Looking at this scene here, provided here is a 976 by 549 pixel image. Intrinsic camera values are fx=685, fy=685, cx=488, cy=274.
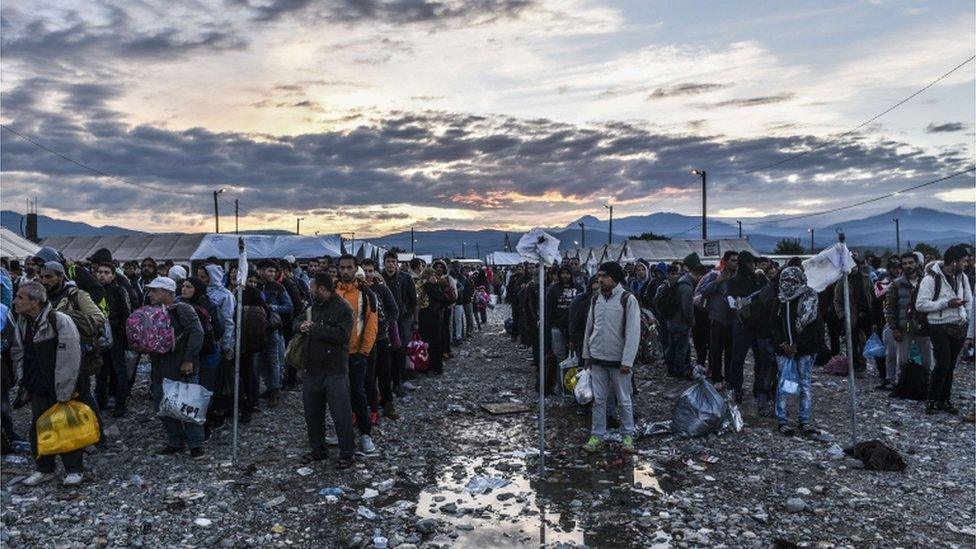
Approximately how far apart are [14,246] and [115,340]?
15.1 metres

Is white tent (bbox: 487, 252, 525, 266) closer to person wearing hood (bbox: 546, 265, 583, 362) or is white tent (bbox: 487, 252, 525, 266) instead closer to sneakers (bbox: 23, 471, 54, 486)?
person wearing hood (bbox: 546, 265, 583, 362)

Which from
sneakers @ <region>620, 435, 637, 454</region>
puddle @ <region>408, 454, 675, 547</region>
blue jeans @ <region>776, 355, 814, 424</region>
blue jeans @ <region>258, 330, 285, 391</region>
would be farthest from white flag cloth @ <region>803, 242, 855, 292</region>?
blue jeans @ <region>258, 330, 285, 391</region>

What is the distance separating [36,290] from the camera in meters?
6.17

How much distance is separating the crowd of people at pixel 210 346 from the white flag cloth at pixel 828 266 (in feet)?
16.3

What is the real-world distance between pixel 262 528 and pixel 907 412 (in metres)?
8.15

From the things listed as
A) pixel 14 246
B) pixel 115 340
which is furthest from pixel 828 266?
pixel 14 246

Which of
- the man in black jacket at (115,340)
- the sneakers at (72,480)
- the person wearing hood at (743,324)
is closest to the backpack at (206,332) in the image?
the sneakers at (72,480)

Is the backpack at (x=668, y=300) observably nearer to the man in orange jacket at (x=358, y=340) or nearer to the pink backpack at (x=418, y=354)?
the pink backpack at (x=418, y=354)

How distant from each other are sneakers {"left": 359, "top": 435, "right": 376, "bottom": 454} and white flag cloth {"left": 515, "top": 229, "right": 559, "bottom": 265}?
2550 mm

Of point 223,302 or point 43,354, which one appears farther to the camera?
point 223,302

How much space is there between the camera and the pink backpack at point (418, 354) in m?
11.9

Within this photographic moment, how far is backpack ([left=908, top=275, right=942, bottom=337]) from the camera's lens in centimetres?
859

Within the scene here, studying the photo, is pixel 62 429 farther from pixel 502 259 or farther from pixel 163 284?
pixel 502 259

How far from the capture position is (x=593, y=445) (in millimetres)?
7371
